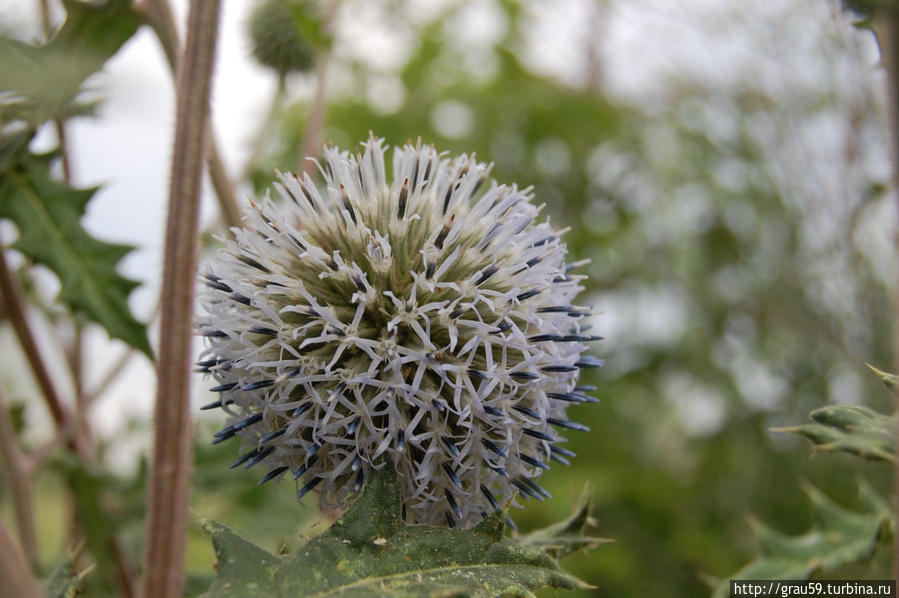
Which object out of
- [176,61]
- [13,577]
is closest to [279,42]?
[176,61]

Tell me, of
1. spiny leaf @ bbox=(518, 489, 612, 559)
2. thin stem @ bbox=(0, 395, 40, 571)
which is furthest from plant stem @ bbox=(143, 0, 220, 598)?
thin stem @ bbox=(0, 395, 40, 571)

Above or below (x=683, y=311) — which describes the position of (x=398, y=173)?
above

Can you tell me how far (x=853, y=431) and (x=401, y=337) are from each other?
0.62 metres

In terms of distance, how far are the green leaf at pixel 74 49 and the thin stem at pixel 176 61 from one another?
0.04 m

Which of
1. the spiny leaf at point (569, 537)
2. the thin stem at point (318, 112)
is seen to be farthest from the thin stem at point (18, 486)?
the spiny leaf at point (569, 537)

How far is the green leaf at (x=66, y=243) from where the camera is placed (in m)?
1.19

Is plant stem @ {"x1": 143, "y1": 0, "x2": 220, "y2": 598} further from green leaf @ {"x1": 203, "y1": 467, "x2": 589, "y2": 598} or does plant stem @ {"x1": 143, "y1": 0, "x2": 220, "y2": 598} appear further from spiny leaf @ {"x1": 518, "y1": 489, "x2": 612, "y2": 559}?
spiny leaf @ {"x1": 518, "y1": 489, "x2": 612, "y2": 559}

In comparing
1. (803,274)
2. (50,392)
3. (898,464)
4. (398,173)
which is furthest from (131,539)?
(803,274)

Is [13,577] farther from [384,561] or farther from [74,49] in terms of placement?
[74,49]

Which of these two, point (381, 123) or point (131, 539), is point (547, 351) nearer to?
point (131, 539)

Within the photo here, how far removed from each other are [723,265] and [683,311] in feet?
1.42

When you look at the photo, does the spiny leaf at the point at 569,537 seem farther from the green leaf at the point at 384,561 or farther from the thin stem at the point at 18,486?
the thin stem at the point at 18,486

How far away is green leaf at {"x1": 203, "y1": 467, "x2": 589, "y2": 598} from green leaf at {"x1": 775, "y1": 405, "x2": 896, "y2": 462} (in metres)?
0.37

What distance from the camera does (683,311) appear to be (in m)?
4.50
